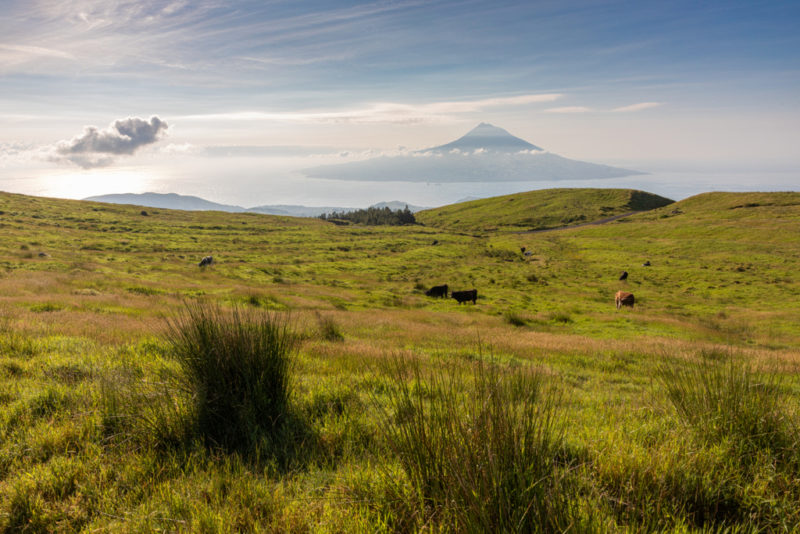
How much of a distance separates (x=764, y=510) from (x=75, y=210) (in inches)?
5300

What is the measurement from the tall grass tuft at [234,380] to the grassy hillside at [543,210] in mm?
130532

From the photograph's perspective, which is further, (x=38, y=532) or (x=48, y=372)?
(x=48, y=372)

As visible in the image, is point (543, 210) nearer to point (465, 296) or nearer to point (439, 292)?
point (439, 292)

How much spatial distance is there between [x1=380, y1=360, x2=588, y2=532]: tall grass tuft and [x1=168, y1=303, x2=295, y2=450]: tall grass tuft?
2010 millimetres

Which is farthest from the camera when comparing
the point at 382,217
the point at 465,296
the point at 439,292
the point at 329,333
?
the point at 382,217

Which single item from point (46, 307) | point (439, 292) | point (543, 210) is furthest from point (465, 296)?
point (543, 210)

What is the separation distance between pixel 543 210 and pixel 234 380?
521 feet

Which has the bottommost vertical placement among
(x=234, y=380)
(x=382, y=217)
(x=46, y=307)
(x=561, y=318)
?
(x=561, y=318)

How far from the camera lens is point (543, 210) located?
150m

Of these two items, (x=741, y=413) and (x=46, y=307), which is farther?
(x=46, y=307)

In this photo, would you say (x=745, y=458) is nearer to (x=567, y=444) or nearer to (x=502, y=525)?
(x=567, y=444)

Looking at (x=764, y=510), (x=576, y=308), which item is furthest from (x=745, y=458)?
(x=576, y=308)

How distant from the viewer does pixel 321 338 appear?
11750mm

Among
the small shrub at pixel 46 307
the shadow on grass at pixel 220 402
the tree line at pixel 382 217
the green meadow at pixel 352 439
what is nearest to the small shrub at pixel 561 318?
the green meadow at pixel 352 439
